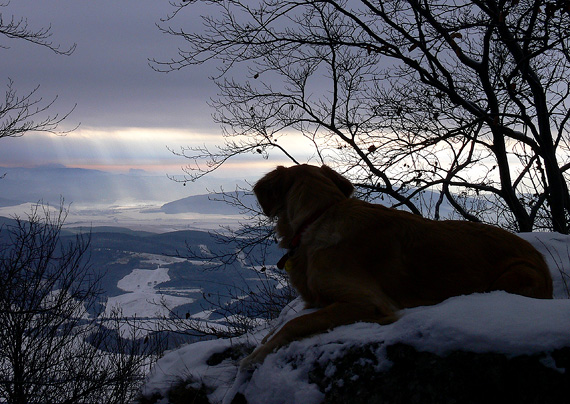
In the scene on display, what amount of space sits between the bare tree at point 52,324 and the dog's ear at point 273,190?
13.7 metres

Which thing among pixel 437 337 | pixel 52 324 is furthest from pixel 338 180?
pixel 52 324

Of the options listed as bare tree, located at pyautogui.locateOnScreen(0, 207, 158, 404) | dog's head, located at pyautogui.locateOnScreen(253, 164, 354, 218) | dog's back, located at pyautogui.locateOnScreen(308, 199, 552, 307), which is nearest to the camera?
dog's back, located at pyautogui.locateOnScreen(308, 199, 552, 307)

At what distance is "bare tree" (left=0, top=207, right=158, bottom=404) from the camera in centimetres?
1655

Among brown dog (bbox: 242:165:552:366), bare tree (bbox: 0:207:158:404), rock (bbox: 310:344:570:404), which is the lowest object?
bare tree (bbox: 0:207:158:404)

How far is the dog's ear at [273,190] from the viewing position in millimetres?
3918

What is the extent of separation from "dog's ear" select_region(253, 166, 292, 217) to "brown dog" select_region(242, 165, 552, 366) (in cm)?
40

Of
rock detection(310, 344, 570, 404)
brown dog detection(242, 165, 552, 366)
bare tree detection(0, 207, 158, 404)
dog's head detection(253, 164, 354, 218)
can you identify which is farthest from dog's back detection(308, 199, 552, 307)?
bare tree detection(0, 207, 158, 404)

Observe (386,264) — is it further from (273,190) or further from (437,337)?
(273,190)

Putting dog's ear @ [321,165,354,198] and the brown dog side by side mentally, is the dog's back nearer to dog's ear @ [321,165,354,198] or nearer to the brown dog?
the brown dog

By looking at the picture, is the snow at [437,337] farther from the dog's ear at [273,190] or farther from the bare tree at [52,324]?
the bare tree at [52,324]

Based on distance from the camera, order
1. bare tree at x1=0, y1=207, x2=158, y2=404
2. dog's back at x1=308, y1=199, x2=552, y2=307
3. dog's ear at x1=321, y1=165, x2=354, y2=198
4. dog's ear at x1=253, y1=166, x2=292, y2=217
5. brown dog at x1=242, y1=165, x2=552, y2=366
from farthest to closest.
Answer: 1. bare tree at x1=0, y1=207, x2=158, y2=404
2. dog's ear at x1=321, y1=165, x2=354, y2=198
3. dog's ear at x1=253, y1=166, x2=292, y2=217
4. dog's back at x1=308, y1=199, x2=552, y2=307
5. brown dog at x1=242, y1=165, x2=552, y2=366

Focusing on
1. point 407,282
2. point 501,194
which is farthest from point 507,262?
point 501,194

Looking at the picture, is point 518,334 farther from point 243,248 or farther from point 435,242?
point 243,248

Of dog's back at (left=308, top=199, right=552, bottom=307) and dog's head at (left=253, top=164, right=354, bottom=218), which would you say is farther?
dog's head at (left=253, top=164, right=354, bottom=218)
